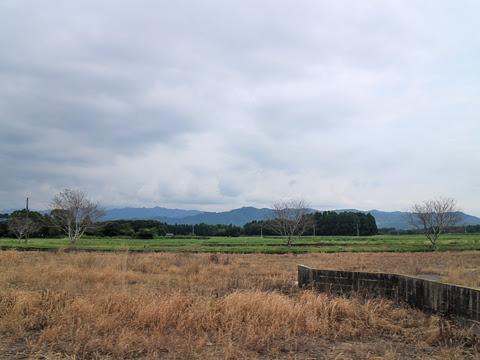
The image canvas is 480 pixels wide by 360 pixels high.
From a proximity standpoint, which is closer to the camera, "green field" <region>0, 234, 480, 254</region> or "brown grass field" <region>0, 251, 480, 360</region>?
"brown grass field" <region>0, 251, 480, 360</region>

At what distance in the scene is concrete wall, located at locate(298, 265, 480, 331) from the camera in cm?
692

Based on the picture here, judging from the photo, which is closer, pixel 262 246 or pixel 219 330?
pixel 219 330

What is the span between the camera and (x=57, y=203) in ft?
144

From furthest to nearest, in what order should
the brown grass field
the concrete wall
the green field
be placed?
the green field → the concrete wall → the brown grass field

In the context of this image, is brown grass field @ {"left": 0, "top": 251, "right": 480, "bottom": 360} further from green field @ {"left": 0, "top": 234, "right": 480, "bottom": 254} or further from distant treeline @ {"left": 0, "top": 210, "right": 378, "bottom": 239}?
distant treeline @ {"left": 0, "top": 210, "right": 378, "bottom": 239}

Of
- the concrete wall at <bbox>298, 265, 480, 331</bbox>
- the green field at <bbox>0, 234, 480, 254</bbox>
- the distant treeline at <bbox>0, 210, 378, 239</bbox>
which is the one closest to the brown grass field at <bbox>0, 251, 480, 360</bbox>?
the concrete wall at <bbox>298, 265, 480, 331</bbox>

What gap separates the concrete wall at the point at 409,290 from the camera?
692 centimetres

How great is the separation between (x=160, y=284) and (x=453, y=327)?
939 centimetres

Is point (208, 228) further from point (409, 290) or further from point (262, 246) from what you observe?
point (409, 290)

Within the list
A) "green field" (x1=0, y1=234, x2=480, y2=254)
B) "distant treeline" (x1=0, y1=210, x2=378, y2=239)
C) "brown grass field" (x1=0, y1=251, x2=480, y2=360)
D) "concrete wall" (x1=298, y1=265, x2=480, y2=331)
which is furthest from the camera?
"distant treeline" (x1=0, y1=210, x2=378, y2=239)

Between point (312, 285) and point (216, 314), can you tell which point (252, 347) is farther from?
point (312, 285)

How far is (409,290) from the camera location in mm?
8828

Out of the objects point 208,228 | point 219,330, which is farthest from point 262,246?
point 208,228

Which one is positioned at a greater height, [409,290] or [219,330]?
[409,290]
